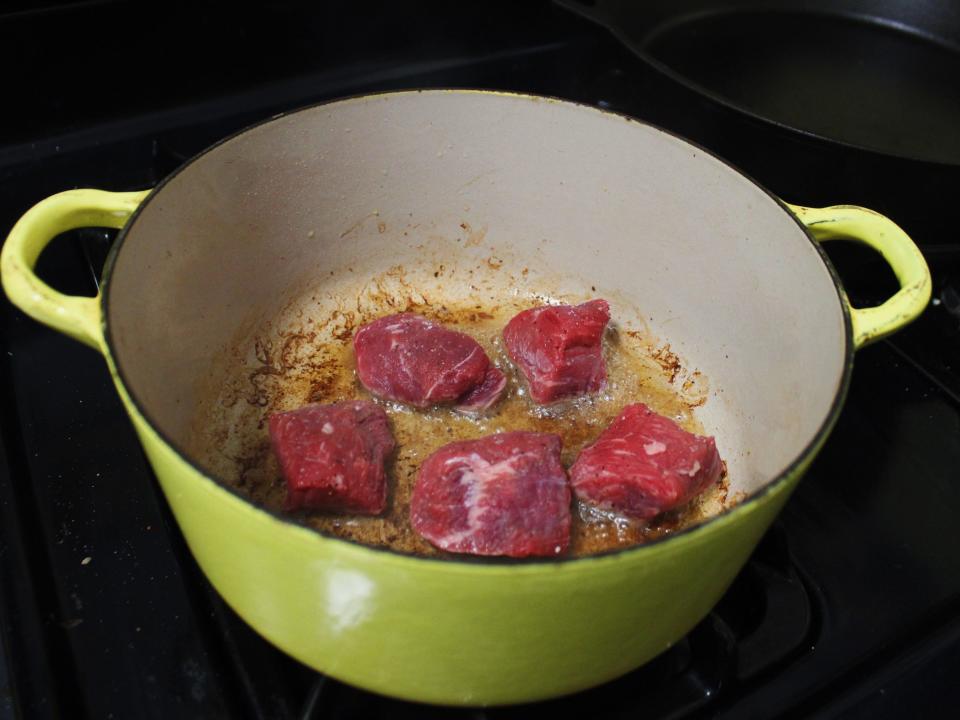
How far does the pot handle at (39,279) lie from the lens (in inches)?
31.6

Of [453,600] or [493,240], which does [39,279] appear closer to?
[453,600]

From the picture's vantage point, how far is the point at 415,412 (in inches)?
51.1

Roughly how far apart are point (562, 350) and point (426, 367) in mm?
217

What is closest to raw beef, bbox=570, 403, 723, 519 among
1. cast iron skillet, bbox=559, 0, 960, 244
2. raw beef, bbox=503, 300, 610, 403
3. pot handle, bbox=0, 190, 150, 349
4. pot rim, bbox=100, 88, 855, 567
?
raw beef, bbox=503, 300, 610, 403

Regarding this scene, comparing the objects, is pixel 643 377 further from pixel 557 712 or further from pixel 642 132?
pixel 557 712

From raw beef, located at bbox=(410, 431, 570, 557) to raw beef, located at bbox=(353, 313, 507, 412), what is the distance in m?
0.18

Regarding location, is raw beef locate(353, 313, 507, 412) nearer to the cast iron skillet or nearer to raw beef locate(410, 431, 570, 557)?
raw beef locate(410, 431, 570, 557)

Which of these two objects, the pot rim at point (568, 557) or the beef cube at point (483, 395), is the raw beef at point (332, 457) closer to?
the beef cube at point (483, 395)

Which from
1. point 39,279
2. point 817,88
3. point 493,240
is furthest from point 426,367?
point 817,88

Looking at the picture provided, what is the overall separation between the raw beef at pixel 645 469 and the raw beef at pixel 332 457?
29 centimetres

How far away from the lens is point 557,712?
933 mm

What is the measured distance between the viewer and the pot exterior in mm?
625

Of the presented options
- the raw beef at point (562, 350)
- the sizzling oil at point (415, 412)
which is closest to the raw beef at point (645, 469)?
the sizzling oil at point (415, 412)

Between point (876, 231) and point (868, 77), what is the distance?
3.93ft
